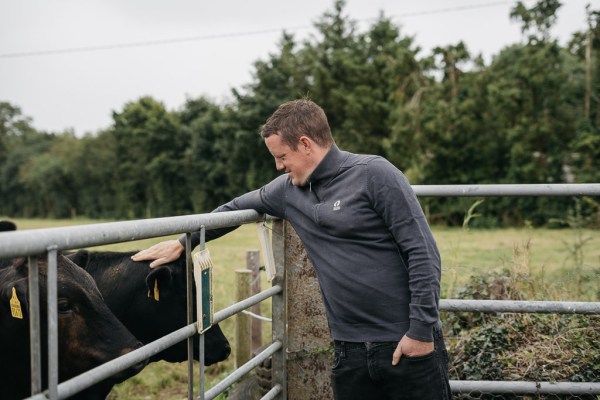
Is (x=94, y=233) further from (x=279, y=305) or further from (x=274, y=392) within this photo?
(x=274, y=392)

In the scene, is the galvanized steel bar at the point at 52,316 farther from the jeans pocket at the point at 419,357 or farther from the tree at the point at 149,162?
the tree at the point at 149,162

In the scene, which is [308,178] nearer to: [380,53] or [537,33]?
[537,33]

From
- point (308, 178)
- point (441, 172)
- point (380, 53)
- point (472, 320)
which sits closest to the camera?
point (308, 178)

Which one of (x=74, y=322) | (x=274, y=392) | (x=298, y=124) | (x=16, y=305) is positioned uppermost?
(x=298, y=124)

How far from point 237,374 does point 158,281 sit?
0.88 metres

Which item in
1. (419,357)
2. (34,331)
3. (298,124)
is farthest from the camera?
(298,124)

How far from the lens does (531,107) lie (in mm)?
25734

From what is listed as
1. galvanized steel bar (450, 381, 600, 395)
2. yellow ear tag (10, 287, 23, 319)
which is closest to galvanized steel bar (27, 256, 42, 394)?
yellow ear tag (10, 287, 23, 319)

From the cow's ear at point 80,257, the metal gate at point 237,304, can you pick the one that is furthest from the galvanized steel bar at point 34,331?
the cow's ear at point 80,257

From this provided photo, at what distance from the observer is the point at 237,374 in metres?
2.87

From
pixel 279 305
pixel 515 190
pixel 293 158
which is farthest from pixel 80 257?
pixel 515 190

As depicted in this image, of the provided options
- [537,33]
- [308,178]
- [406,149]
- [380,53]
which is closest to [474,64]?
[537,33]

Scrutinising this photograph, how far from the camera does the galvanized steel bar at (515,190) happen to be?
305 cm

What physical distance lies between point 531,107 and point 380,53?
11580mm
